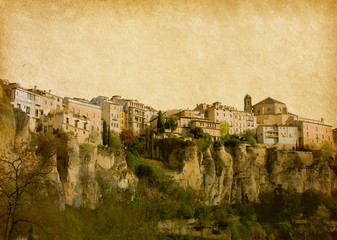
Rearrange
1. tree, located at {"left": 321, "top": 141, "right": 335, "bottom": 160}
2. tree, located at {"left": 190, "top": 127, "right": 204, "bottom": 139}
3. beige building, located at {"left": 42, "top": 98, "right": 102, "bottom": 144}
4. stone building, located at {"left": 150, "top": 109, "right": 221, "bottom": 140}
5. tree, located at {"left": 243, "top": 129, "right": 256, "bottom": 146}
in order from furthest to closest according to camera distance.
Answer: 1. tree, located at {"left": 321, "top": 141, "right": 335, "bottom": 160}
2. tree, located at {"left": 243, "top": 129, "right": 256, "bottom": 146}
3. stone building, located at {"left": 150, "top": 109, "right": 221, "bottom": 140}
4. tree, located at {"left": 190, "top": 127, "right": 204, "bottom": 139}
5. beige building, located at {"left": 42, "top": 98, "right": 102, "bottom": 144}

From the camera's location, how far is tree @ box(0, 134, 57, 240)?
14.7m

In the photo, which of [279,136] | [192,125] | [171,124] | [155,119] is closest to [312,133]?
[279,136]

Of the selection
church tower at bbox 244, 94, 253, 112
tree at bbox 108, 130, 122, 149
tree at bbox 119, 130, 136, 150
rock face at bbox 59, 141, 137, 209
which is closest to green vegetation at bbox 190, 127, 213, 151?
tree at bbox 119, 130, 136, 150

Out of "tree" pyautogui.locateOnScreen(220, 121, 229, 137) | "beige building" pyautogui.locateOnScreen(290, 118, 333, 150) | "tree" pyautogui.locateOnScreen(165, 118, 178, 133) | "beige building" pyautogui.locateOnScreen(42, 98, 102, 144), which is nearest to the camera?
"beige building" pyautogui.locateOnScreen(42, 98, 102, 144)

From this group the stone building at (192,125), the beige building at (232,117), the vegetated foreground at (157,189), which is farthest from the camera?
the beige building at (232,117)

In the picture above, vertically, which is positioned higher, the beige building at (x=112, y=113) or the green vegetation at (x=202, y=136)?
the beige building at (x=112, y=113)

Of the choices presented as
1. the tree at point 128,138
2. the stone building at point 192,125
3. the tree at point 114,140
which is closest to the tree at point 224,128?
the stone building at point 192,125

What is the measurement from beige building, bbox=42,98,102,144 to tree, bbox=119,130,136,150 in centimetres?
276

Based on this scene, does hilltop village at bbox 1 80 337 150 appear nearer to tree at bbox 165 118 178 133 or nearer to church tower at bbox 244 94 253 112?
church tower at bbox 244 94 253 112

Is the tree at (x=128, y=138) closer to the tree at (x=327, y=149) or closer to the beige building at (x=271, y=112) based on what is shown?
the beige building at (x=271, y=112)

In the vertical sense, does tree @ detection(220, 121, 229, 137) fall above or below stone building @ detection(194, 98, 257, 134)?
below

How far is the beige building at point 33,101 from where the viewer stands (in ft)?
102

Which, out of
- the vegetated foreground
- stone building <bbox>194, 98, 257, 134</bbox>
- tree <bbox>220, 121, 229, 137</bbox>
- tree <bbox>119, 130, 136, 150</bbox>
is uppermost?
stone building <bbox>194, 98, 257, 134</bbox>

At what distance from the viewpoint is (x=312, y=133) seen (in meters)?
51.2
